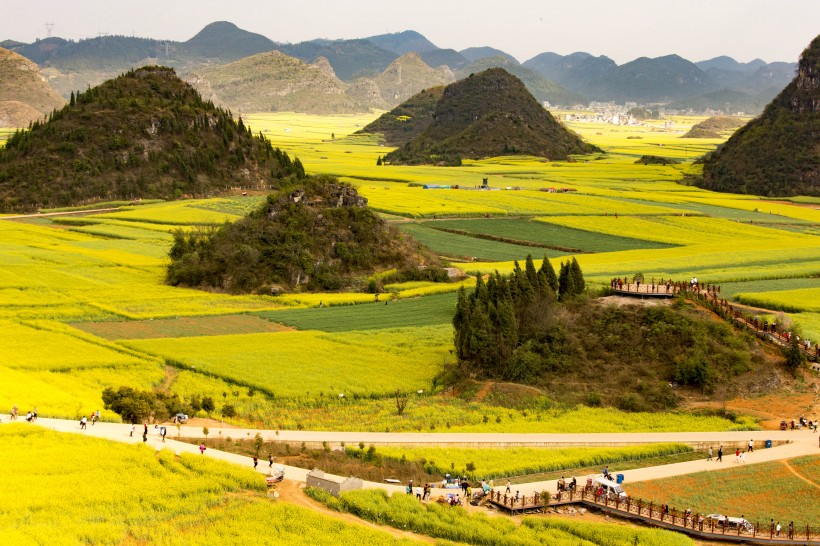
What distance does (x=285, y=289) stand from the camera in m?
83.2

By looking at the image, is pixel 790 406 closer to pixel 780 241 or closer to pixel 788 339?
pixel 788 339

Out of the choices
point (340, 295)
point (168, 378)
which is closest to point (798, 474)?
point (168, 378)

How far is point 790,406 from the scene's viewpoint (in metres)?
52.6

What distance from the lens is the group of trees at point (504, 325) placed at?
189ft

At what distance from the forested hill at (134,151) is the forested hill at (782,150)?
74.1 m

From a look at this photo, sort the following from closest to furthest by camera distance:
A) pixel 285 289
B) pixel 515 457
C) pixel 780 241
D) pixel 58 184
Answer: pixel 515 457 → pixel 285 289 → pixel 780 241 → pixel 58 184

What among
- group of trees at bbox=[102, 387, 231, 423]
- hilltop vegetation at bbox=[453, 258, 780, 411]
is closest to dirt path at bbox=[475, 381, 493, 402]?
hilltop vegetation at bbox=[453, 258, 780, 411]

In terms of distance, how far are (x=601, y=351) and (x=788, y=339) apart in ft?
36.2

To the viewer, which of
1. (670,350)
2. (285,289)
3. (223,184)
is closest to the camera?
(670,350)

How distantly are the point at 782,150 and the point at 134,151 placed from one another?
4160 inches

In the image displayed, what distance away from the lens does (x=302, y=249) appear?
86.8 meters

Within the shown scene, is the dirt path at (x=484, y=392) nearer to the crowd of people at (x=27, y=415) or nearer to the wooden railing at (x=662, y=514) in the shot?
the wooden railing at (x=662, y=514)

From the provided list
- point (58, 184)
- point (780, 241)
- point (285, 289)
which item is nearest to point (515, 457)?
point (285, 289)

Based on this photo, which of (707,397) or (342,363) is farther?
(342,363)
